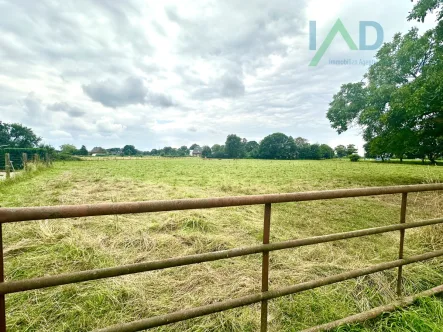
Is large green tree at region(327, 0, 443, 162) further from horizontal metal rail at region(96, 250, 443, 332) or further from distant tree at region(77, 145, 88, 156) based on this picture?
distant tree at region(77, 145, 88, 156)

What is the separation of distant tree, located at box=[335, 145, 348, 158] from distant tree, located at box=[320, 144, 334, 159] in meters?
2.18

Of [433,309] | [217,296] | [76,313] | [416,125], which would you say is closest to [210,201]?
[217,296]

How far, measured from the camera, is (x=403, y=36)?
13453 mm

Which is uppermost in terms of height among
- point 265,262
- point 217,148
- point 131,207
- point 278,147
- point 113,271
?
point 278,147

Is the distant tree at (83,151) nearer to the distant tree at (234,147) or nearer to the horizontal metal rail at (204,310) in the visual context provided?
the distant tree at (234,147)

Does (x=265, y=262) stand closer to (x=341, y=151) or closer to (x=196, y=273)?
(x=196, y=273)

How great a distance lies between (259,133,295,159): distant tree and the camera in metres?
87.6

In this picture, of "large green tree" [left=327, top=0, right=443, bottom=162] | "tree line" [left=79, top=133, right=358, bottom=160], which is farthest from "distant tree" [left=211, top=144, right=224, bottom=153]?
"large green tree" [left=327, top=0, right=443, bottom=162]

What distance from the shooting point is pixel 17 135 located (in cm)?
6938

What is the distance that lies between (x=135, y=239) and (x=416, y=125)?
1406 cm

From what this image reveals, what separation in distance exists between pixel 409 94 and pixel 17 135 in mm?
87704

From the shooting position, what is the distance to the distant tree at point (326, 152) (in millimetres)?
88938

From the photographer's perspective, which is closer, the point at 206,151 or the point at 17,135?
the point at 17,135

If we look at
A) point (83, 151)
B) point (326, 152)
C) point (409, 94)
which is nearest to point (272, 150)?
point (326, 152)
